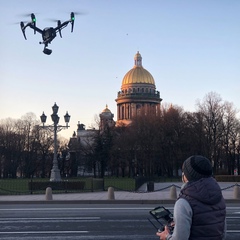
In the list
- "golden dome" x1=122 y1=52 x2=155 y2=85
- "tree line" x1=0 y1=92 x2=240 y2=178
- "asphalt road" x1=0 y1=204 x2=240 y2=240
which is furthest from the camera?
"golden dome" x1=122 y1=52 x2=155 y2=85

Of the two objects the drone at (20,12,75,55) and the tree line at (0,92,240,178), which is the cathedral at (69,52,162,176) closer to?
the tree line at (0,92,240,178)

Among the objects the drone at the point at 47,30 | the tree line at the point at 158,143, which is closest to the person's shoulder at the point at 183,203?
the drone at the point at 47,30

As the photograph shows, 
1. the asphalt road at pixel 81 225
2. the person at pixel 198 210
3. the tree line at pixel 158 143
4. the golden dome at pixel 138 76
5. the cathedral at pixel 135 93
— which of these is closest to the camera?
the person at pixel 198 210

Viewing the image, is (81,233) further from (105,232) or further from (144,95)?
(144,95)

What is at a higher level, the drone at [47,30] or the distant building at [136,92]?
the distant building at [136,92]


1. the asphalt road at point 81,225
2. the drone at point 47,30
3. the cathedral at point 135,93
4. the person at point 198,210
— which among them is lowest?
the asphalt road at point 81,225

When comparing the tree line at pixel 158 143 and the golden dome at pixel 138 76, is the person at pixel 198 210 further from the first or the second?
the golden dome at pixel 138 76

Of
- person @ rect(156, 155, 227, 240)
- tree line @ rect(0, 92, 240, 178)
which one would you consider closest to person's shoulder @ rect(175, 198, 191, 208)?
person @ rect(156, 155, 227, 240)

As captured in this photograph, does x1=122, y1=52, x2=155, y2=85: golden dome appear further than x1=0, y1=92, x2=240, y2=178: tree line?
Yes
